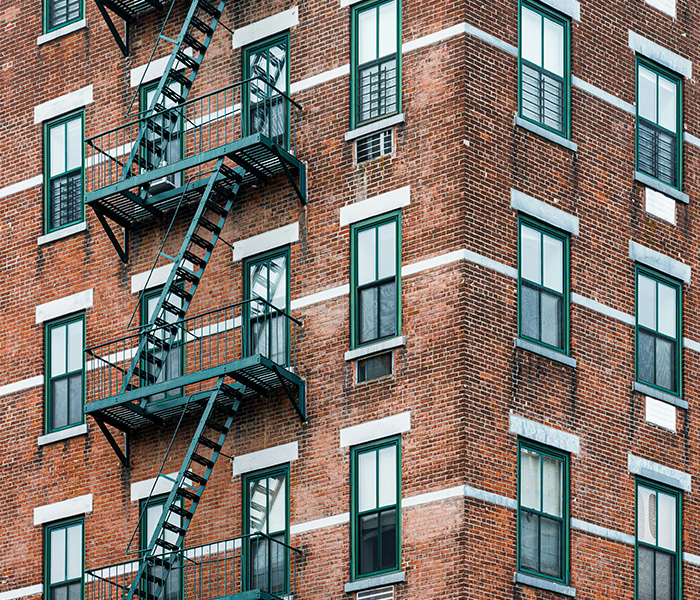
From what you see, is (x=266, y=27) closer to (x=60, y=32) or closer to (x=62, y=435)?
(x=60, y=32)

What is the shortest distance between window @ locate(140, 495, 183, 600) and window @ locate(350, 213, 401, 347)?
475cm

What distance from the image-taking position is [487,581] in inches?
1258

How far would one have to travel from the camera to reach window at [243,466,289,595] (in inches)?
1342

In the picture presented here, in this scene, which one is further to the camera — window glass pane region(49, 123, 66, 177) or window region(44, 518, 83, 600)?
window glass pane region(49, 123, 66, 177)

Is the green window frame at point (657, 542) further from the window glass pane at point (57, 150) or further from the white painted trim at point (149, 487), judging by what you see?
the window glass pane at point (57, 150)

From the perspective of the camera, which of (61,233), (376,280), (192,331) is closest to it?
(376,280)

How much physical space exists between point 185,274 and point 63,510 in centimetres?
523

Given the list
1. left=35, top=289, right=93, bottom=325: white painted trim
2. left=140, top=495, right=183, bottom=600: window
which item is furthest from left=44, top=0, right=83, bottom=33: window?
left=140, top=495, right=183, bottom=600: window

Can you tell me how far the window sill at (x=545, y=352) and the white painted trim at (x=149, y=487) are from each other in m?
6.64

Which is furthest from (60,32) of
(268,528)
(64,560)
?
(268,528)

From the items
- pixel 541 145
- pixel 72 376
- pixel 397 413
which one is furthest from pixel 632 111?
pixel 72 376

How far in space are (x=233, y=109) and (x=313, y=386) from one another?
5.65 m

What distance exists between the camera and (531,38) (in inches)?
1404

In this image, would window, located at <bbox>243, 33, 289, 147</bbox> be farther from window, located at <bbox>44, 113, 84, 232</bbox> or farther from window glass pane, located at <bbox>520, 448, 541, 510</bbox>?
window glass pane, located at <bbox>520, 448, 541, 510</bbox>
